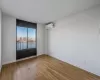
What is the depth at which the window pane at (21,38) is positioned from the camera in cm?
354

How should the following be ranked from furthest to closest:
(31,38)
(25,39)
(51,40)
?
(51,40)
(31,38)
(25,39)

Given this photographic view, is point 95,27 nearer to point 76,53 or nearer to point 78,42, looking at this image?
point 78,42

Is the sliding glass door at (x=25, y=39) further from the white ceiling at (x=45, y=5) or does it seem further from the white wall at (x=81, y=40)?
the white wall at (x=81, y=40)

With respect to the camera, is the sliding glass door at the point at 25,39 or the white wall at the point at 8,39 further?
the sliding glass door at the point at 25,39

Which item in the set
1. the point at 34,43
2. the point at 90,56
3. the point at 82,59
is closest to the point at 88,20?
the point at 90,56

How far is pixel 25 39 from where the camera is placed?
12.7 ft

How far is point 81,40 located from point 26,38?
308 cm

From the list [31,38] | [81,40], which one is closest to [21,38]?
[31,38]

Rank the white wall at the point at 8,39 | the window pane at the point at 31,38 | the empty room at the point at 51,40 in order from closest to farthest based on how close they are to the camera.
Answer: the empty room at the point at 51,40, the white wall at the point at 8,39, the window pane at the point at 31,38

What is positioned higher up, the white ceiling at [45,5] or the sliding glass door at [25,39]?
the white ceiling at [45,5]

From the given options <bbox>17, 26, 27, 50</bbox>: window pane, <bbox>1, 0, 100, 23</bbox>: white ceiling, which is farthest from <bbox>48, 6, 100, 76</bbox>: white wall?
<bbox>17, 26, 27, 50</bbox>: window pane

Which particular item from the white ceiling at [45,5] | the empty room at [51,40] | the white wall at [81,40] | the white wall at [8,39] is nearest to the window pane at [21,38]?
the empty room at [51,40]

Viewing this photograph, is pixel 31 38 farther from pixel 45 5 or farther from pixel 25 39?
pixel 45 5

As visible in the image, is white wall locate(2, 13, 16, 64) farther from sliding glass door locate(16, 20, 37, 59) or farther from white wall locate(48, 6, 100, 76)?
white wall locate(48, 6, 100, 76)
